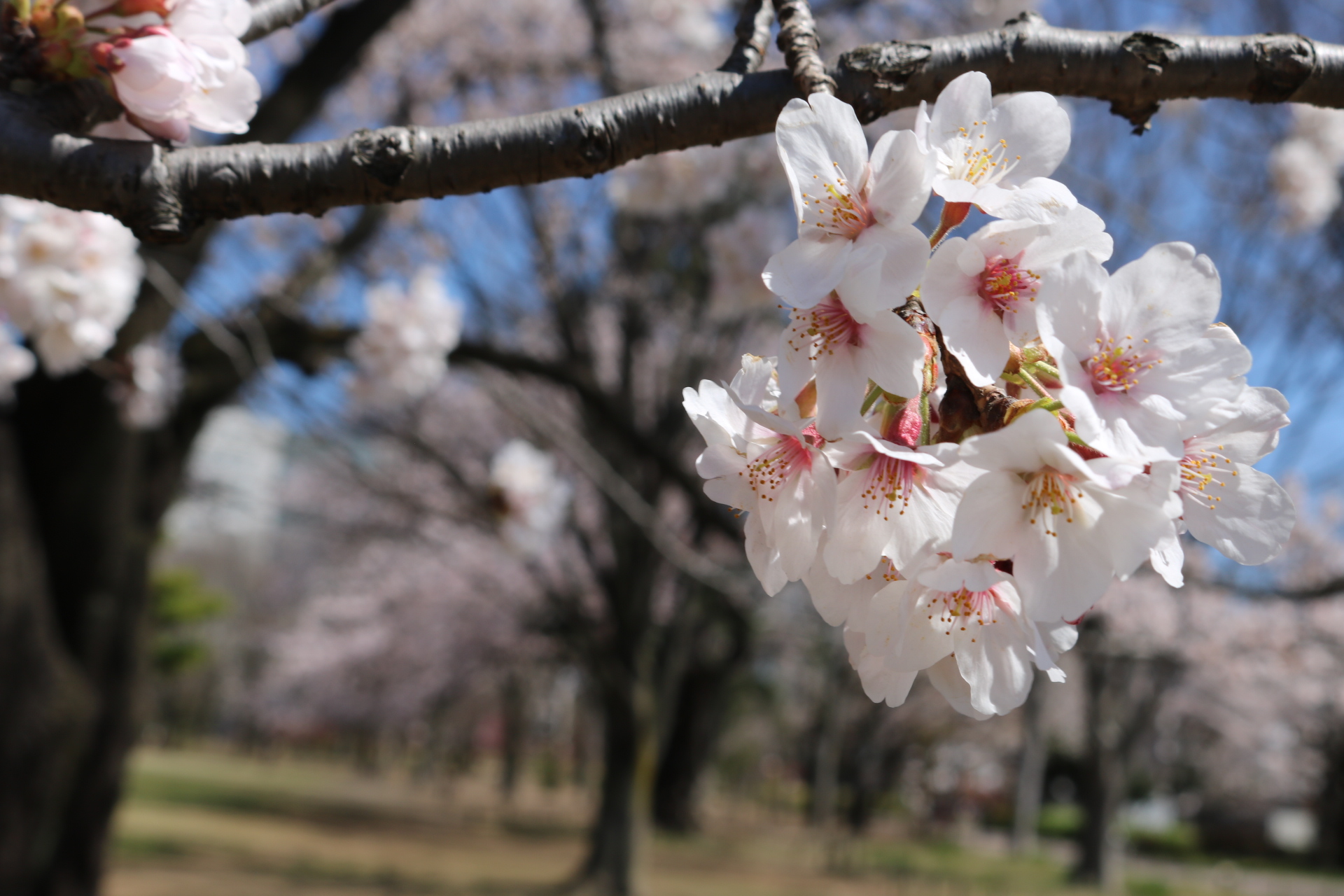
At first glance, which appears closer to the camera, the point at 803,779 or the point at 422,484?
the point at 422,484

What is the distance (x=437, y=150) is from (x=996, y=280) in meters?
0.56

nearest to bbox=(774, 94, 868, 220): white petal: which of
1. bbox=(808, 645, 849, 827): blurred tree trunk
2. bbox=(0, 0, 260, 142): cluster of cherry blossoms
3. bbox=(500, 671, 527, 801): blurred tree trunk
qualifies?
bbox=(0, 0, 260, 142): cluster of cherry blossoms

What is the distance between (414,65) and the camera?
325 inches

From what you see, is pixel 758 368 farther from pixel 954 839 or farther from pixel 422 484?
pixel 954 839

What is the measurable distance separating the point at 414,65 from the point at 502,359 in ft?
15.1

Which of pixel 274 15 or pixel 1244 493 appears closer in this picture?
pixel 1244 493

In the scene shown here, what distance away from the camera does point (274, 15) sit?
49.1 inches

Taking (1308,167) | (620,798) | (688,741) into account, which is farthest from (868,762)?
(1308,167)

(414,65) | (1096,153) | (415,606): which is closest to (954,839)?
(415,606)

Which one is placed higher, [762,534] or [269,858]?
[762,534]

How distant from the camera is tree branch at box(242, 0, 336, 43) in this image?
1.23 m

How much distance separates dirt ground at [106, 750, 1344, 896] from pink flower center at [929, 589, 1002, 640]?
29.8 feet

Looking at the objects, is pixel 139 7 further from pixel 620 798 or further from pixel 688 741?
pixel 688 741

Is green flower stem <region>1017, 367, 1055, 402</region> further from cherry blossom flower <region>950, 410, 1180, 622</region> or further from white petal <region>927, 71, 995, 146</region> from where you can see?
white petal <region>927, 71, 995, 146</region>
